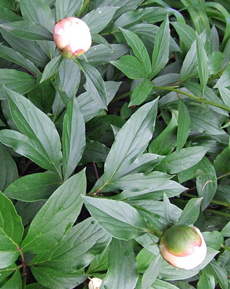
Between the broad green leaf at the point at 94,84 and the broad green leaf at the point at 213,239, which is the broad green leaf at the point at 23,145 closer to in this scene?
the broad green leaf at the point at 94,84

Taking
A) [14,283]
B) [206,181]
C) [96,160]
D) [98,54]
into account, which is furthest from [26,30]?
[206,181]

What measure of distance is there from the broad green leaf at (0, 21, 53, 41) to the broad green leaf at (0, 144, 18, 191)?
230mm

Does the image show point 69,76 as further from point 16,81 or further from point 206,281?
point 206,281

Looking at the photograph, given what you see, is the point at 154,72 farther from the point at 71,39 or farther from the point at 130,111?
the point at 71,39

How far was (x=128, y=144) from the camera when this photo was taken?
61cm

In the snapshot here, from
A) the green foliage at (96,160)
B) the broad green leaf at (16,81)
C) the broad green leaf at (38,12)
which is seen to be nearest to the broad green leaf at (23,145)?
the green foliage at (96,160)

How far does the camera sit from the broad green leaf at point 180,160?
718 mm

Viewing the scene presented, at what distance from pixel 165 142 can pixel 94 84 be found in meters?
0.24

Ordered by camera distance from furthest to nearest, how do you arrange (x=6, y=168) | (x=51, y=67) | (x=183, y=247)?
(x=6, y=168) < (x=51, y=67) < (x=183, y=247)

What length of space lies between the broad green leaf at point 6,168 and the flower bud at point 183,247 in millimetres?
350

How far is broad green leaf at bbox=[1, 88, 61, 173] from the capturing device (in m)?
0.58

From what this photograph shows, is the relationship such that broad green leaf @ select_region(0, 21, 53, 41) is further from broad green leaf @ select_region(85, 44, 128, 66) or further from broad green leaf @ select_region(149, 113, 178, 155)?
broad green leaf @ select_region(149, 113, 178, 155)

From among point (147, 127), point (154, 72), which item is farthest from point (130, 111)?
point (147, 127)

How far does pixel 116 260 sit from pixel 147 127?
0.77 ft
